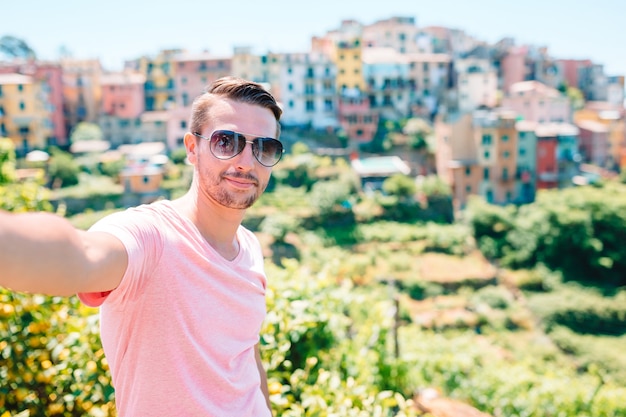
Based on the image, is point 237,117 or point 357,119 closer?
point 237,117

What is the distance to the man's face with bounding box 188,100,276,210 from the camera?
5.24ft

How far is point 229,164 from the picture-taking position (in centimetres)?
161

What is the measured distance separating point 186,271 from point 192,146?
498mm

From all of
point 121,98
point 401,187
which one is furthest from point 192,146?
point 121,98

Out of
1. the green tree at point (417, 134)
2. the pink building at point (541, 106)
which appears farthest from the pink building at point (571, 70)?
the green tree at point (417, 134)

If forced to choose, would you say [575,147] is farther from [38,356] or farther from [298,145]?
[38,356]

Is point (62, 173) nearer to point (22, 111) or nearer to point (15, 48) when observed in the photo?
point (22, 111)

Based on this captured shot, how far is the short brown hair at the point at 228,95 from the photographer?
5.22ft

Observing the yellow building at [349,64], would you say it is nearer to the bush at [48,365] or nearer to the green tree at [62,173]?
the green tree at [62,173]

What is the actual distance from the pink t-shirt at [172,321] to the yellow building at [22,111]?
33.6 metres

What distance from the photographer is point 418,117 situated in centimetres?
3578

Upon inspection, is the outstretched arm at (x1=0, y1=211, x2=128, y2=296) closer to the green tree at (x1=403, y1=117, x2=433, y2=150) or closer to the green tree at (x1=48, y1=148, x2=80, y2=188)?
the green tree at (x1=48, y1=148, x2=80, y2=188)

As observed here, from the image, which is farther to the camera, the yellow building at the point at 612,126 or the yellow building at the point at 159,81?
the yellow building at the point at 612,126

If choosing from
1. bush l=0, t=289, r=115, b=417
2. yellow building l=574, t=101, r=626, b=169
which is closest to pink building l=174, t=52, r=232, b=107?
yellow building l=574, t=101, r=626, b=169
